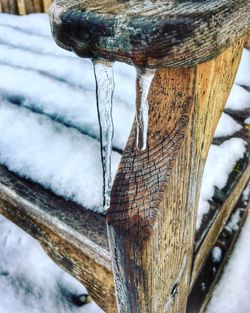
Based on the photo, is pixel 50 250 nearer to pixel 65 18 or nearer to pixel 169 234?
pixel 169 234

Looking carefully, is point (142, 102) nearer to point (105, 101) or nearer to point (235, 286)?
point (105, 101)

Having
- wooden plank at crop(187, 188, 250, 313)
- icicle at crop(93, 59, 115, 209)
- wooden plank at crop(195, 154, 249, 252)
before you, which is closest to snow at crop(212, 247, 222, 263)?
wooden plank at crop(187, 188, 250, 313)

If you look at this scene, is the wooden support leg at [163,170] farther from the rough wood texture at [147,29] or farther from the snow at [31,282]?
the snow at [31,282]

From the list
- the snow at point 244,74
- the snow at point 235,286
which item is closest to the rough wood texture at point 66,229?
the snow at point 235,286

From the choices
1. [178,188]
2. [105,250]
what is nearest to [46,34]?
[105,250]

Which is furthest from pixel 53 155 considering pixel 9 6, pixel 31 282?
pixel 9 6
